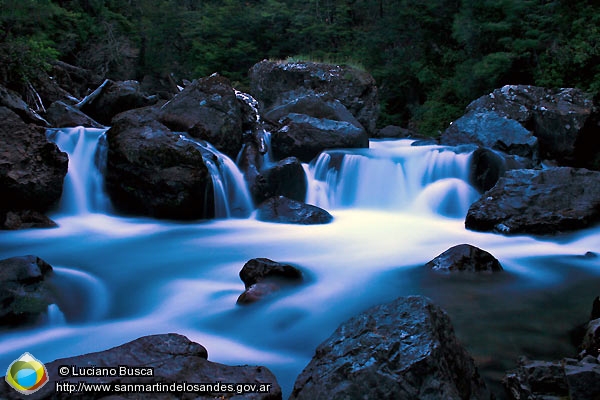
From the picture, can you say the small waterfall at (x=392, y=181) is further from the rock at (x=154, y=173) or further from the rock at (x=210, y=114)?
the rock at (x=154, y=173)

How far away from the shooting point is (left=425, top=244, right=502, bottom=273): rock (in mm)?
5414

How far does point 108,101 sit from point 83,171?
419 cm

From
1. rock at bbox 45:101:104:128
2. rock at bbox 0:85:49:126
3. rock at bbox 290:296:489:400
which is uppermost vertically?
rock at bbox 0:85:49:126

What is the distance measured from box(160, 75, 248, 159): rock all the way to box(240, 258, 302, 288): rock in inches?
206

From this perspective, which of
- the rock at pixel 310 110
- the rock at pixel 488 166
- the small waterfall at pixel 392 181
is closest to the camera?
the small waterfall at pixel 392 181

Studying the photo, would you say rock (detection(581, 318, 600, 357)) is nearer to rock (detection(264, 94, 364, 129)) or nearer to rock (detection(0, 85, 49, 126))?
rock (detection(264, 94, 364, 129))

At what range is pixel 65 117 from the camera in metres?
10.9

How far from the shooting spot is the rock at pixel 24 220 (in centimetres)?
727

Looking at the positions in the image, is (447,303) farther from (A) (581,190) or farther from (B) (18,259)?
(A) (581,190)

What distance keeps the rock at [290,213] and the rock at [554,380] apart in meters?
5.51

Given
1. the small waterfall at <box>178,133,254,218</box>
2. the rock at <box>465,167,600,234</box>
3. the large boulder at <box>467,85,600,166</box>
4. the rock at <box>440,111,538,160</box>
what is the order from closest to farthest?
the rock at <box>465,167,600,234</box>
the small waterfall at <box>178,133,254,218</box>
the rock at <box>440,111,538,160</box>
the large boulder at <box>467,85,600,166</box>

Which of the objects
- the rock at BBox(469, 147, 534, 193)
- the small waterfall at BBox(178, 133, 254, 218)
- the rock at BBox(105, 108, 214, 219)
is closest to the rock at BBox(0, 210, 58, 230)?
the rock at BBox(105, 108, 214, 219)

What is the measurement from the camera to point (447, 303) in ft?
15.1

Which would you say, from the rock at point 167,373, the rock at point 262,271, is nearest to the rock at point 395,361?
the rock at point 167,373
